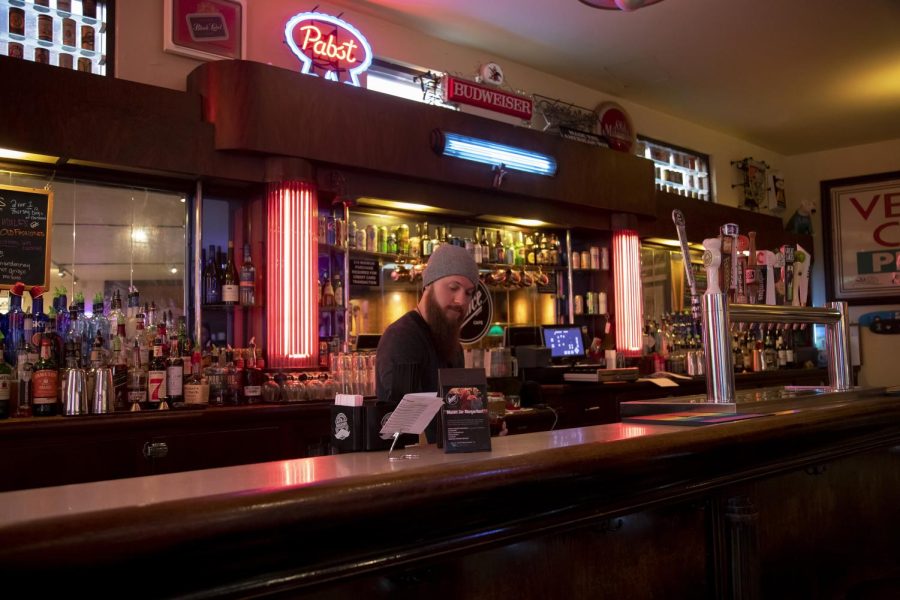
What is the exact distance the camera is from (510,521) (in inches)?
53.9

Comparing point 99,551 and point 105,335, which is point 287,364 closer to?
point 105,335

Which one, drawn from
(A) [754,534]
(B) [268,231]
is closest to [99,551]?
(A) [754,534]

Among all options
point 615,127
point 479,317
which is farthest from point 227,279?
point 615,127

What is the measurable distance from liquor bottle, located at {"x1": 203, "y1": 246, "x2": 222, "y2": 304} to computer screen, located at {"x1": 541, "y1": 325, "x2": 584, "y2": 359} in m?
2.63

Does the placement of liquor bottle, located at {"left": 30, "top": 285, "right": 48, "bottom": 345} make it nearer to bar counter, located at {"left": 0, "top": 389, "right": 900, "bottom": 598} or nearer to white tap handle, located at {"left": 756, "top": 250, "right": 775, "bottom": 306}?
bar counter, located at {"left": 0, "top": 389, "right": 900, "bottom": 598}

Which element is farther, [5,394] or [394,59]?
[394,59]

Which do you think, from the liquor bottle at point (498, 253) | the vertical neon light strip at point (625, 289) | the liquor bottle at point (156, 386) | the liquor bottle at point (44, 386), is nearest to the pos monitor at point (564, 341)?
the liquor bottle at point (498, 253)

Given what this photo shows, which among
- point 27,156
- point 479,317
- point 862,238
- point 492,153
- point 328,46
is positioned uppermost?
point 328,46

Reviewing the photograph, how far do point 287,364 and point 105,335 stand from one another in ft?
3.43

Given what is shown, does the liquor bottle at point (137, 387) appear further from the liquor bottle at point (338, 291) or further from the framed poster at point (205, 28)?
the framed poster at point (205, 28)

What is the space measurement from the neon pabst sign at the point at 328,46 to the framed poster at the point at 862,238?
763 cm

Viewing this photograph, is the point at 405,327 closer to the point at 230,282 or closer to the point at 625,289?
the point at 230,282

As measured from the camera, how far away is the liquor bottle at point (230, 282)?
15.0 ft

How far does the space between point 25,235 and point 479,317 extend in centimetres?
336
